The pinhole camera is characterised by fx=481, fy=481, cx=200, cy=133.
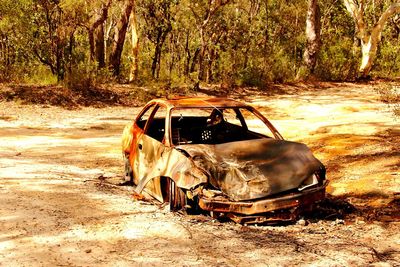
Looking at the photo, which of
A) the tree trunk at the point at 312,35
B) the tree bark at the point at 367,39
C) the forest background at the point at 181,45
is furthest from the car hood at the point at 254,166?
the tree bark at the point at 367,39

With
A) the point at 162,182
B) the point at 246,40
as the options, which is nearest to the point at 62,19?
the point at 246,40

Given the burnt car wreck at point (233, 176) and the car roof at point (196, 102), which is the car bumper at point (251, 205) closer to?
the burnt car wreck at point (233, 176)

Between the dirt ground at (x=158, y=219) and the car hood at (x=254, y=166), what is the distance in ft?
1.55

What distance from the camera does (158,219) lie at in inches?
230

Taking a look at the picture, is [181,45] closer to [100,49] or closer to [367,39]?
[100,49]

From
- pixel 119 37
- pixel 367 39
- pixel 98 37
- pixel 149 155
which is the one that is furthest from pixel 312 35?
pixel 149 155

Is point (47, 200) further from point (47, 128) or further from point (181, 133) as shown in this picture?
point (47, 128)

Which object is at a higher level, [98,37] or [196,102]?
[98,37]

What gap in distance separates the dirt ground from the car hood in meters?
0.47

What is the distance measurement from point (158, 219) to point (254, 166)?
4.38 feet

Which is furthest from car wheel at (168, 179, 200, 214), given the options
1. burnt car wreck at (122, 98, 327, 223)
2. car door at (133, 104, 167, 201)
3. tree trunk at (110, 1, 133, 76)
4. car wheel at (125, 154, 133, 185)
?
tree trunk at (110, 1, 133, 76)

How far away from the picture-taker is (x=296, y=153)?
247 inches

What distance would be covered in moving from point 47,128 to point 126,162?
269 inches

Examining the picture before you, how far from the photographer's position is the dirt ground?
189 inches
